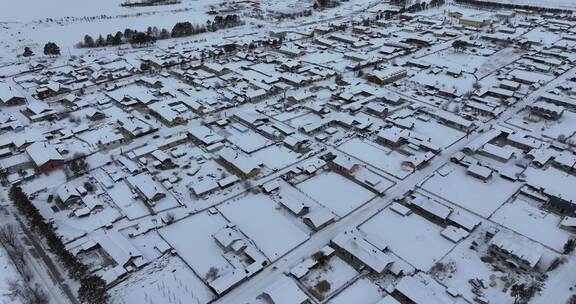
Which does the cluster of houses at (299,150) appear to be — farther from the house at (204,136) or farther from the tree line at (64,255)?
the tree line at (64,255)

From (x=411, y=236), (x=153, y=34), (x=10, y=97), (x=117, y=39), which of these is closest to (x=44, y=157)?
(x=10, y=97)

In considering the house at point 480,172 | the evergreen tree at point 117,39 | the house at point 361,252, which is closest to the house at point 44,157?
the house at point 361,252

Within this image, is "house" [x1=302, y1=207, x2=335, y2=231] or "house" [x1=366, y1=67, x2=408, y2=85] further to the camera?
"house" [x1=366, y1=67, x2=408, y2=85]

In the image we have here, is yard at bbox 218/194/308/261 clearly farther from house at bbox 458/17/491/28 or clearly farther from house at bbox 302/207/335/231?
house at bbox 458/17/491/28

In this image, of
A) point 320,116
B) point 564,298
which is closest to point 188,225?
point 320,116

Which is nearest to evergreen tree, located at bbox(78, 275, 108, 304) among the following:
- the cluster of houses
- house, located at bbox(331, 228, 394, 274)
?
the cluster of houses

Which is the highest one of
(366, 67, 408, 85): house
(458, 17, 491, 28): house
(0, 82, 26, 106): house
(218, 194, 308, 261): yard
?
(458, 17, 491, 28): house
